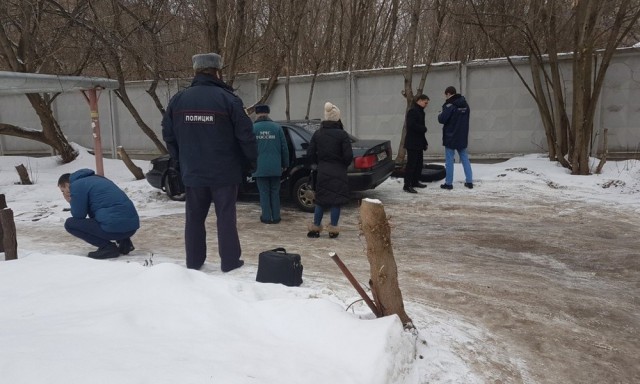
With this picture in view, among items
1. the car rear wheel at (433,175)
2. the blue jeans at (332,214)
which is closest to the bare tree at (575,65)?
the car rear wheel at (433,175)

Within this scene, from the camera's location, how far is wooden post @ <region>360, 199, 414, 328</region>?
319 centimetres

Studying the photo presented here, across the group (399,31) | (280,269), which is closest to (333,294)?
(280,269)

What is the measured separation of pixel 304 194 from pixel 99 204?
3.43m

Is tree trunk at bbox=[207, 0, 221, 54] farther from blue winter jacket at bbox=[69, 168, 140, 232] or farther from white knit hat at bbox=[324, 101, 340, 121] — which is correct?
blue winter jacket at bbox=[69, 168, 140, 232]

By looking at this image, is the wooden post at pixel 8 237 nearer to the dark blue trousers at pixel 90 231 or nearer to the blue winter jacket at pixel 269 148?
the dark blue trousers at pixel 90 231

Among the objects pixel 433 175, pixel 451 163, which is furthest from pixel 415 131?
pixel 433 175

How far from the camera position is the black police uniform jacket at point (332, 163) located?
624cm

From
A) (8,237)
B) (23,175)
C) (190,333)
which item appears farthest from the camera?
(23,175)

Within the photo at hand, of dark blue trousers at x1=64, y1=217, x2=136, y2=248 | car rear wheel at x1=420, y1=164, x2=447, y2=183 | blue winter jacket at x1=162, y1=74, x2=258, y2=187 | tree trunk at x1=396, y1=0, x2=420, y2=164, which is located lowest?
dark blue trousers at x1=64, y1=217, x2=136, y2=248

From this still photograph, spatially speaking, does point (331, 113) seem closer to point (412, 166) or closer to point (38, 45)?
point (412, 166)

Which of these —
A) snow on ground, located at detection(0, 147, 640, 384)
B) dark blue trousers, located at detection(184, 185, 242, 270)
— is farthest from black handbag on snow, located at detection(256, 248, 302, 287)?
dark blue trousers, located at detection(184, 185, 242, 270)

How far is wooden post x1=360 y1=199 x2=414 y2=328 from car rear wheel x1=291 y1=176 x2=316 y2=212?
15.7ft

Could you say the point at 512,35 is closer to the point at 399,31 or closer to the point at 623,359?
the point at 399,31

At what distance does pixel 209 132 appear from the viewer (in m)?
4.61
